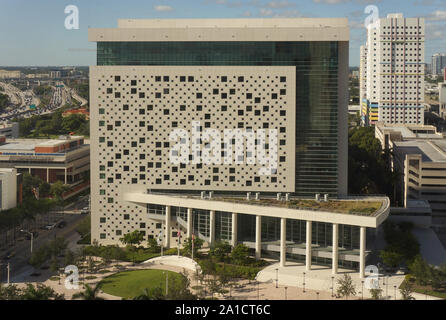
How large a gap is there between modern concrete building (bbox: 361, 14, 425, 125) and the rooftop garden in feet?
299

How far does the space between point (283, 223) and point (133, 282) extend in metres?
13.7

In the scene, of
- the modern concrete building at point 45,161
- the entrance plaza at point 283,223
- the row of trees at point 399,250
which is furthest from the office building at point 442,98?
the row of trees at point 399,250

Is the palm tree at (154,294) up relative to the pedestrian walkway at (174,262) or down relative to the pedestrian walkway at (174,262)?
up

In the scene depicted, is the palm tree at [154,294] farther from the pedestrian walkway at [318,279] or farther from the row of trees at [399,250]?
the row of trees at [399,250]

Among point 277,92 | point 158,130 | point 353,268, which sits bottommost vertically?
point 353,268

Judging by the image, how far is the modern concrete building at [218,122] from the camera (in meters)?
52.3

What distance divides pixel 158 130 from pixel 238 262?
1480 cm

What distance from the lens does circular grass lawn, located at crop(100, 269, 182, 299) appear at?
43.4 meters

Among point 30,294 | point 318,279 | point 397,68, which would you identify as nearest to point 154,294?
point 30,294

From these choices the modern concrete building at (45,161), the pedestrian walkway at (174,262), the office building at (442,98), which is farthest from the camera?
the office building at (442,98)

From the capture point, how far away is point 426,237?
5831 centimetres

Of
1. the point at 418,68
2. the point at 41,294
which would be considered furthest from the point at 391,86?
the point at 41,294

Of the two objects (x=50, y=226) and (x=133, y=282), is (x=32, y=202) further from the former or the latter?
(x=133, y=282)
